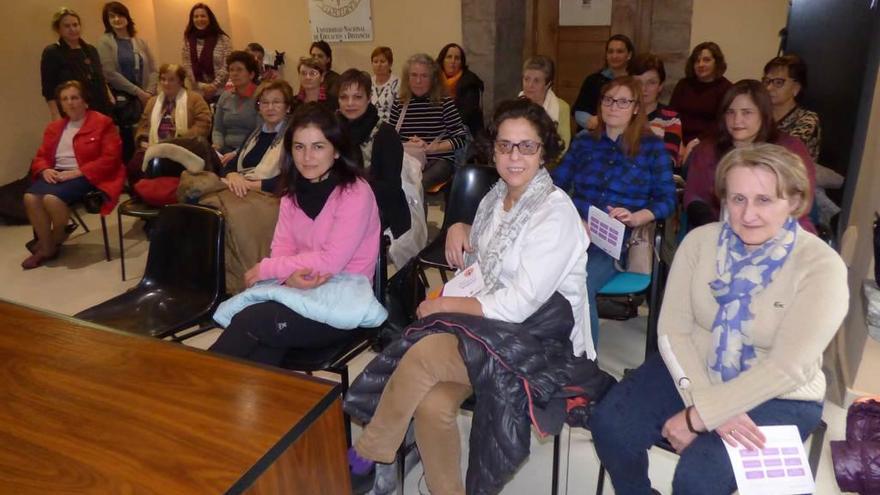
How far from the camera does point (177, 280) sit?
100 inches

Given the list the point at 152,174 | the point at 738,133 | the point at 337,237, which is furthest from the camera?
the point at 152,174

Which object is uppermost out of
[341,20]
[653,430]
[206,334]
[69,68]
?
[341,20]

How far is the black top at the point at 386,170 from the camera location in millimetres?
3082

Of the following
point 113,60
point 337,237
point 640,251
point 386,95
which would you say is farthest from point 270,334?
point 113,60

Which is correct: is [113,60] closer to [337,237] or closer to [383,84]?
[383,84]

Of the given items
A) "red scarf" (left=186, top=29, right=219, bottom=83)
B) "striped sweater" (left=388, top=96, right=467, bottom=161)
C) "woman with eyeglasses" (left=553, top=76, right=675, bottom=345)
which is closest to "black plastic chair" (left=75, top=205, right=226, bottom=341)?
"woman with eyeglasses" (left=553, top=76, right=675, bottom=345)

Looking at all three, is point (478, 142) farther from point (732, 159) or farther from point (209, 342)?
point (209, 342)

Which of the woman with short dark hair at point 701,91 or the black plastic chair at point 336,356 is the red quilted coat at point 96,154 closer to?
the black plastic chair at point 336,356

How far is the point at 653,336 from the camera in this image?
2.21m

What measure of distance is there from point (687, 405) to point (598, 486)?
479 mm

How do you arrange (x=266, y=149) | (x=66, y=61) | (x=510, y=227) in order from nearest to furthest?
1. (x=510, y=227)
2. (x=266, y=149)
3. (x=66, y=61)

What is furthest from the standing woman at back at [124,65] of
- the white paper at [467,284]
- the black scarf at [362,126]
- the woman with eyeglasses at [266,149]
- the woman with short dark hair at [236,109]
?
the white paper at [467,284]

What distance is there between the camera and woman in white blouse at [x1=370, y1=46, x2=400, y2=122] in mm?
4863

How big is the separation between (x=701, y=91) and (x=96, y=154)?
3874mm
